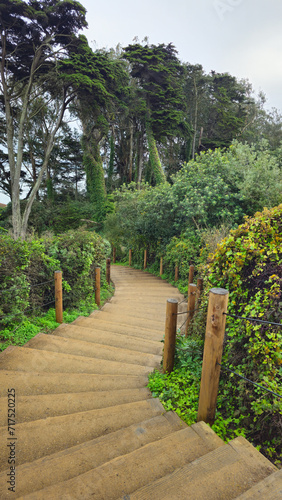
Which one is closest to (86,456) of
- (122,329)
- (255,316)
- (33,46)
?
(255,316)

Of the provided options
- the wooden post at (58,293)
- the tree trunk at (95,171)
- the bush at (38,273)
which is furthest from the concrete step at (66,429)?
the tree trunk at (95,171)

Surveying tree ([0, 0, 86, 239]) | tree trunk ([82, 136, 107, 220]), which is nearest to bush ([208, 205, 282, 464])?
tree ([0, 0, 86, 239])

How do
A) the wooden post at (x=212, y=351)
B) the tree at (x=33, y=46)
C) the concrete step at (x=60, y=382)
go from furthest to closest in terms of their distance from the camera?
the tree at (x=33, y=46)
the concrete step at (x=60, y=382)
the wooden post at (x=212, y=351)

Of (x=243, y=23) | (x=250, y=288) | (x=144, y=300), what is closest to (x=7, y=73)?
(x=243, y=23)

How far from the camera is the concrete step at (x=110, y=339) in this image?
12.7ft

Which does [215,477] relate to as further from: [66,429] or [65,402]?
[65,402]

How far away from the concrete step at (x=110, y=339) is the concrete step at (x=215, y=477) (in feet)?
6.87

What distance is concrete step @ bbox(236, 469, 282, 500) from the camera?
130 cm

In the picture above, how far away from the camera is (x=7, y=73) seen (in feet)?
47.8

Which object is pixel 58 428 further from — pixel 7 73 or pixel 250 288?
pixel 7 73

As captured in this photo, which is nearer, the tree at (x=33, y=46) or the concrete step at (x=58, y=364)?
the concrete step at (x=58, y=364)

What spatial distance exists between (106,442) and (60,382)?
1.04 meters

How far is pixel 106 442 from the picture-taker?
1.83 m

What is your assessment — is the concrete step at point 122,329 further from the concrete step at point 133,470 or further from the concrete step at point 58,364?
the concrete step at point 133,470
